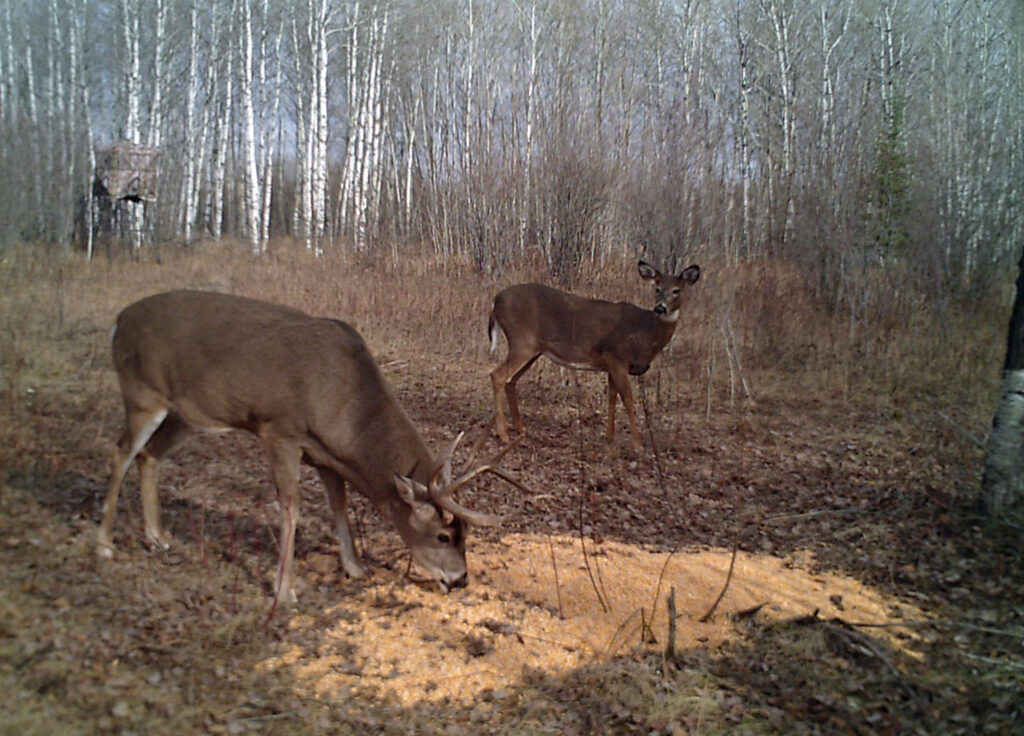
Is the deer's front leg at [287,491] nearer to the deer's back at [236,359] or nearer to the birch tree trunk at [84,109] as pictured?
the deer's back at [236,359]

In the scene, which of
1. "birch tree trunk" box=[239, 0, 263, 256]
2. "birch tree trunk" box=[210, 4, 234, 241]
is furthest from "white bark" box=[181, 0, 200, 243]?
"birch tree trunk" box=[239, 0, 263, 256]

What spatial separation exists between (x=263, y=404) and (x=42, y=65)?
22.9 m

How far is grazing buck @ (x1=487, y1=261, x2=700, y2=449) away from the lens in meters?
8.84

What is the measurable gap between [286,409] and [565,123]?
12394 mm

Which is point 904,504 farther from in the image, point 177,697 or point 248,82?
point 248,82

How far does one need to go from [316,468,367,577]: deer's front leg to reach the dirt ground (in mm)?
102

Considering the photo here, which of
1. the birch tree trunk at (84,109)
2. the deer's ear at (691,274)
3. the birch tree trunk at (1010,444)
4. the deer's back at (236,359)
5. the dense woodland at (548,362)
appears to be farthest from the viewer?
the birch tree trunk at (84,109)

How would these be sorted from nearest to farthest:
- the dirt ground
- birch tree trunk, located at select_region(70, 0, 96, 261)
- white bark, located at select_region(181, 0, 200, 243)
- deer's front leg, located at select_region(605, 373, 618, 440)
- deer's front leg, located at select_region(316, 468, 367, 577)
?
the dirt ground
deer's front leg, located at select_region(316, 468, 367, 577)
deer's front leg, located at select_region(605, 373, 618, 440)
birch tree trunk, located at select_region(70, 0, 96, 261)
white bark, located at select_region(181, 0, 200, 243)

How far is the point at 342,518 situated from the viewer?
16.0ft

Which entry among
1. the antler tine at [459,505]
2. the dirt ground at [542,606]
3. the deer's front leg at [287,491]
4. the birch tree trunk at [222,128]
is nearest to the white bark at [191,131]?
the birch tree trunk at [222,128]

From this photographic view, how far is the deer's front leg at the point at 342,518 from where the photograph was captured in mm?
4871

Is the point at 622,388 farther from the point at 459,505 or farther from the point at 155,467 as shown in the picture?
the point at 155,467

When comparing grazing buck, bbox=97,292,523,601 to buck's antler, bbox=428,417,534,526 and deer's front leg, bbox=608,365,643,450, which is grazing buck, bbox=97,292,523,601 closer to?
buck's antler, bbox=428,417,534,526

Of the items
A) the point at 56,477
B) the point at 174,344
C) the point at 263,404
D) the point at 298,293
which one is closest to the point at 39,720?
the point at 263,404
